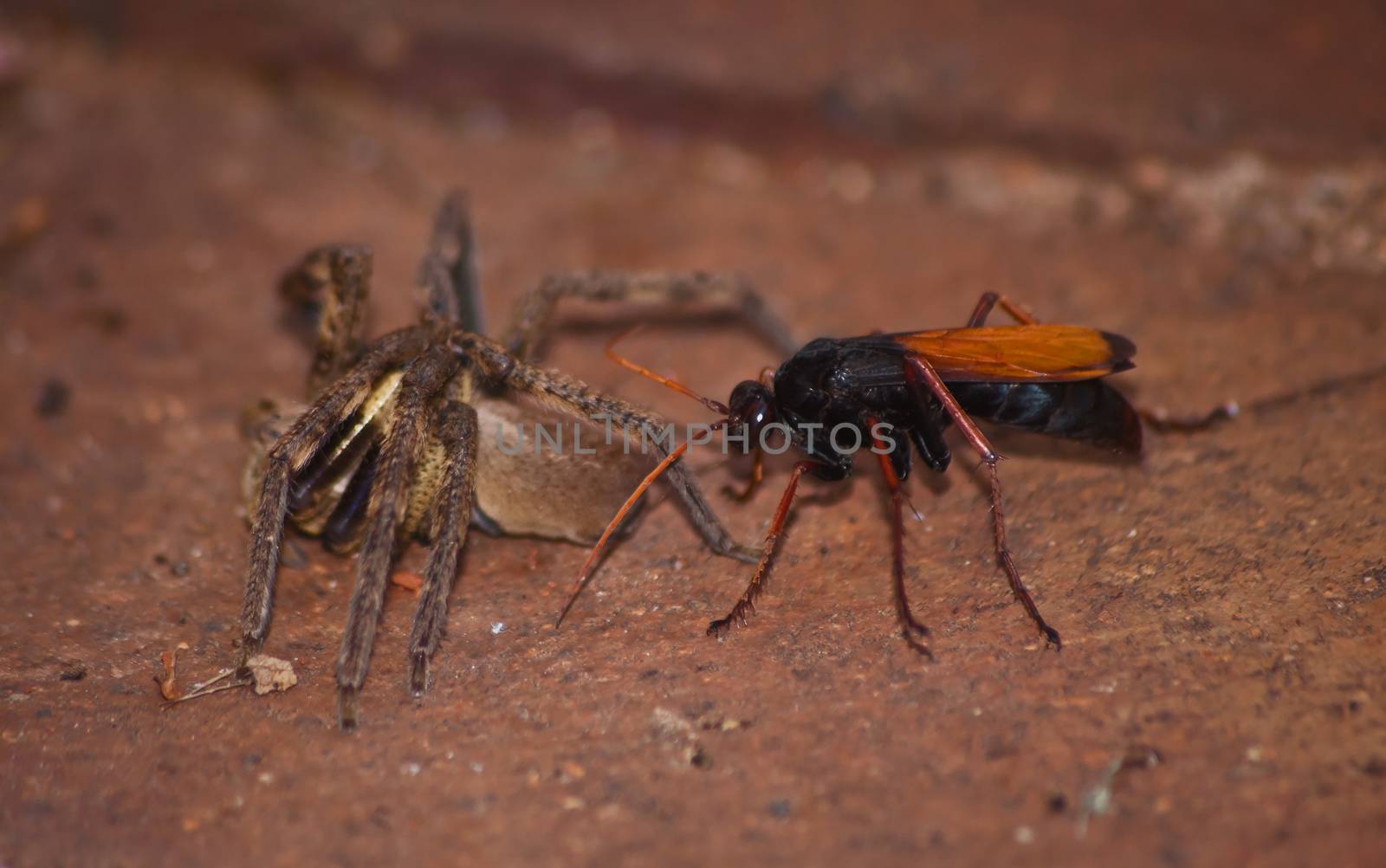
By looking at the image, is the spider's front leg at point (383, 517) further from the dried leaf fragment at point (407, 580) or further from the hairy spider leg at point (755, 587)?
the hairy spider leg at point (755, 587)

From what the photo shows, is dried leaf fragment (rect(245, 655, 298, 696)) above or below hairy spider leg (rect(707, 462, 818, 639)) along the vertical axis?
below

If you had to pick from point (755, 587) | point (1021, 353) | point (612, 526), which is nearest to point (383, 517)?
point (612, 526)

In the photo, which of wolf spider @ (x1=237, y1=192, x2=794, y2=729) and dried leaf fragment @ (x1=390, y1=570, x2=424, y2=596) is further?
dried leaf fragment @ (x1=390, y1=570, x2=424, y2=596)

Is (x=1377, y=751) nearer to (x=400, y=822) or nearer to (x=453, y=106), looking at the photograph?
(x=400, y=822)

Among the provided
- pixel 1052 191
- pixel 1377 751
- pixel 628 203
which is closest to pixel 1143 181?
pixel 1052 191

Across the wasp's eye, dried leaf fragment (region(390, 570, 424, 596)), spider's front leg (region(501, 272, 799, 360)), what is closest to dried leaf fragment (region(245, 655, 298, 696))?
dried leaf fragment (region(390, 570, 424, 596))

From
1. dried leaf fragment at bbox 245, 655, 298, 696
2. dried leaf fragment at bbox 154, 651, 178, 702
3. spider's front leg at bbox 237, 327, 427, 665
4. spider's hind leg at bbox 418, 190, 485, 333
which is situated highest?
→ spider's hind leg at bbox 418, 190, 485, 333

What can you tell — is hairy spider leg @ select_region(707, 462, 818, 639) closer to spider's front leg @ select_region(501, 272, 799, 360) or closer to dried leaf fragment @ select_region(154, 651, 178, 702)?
spider's front leg @ select_region(501, 272, 799, 360)
